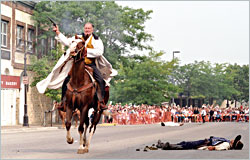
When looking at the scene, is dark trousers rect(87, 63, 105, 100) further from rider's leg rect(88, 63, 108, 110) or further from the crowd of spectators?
the crowd of spectators

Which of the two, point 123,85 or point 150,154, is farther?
point 123,85

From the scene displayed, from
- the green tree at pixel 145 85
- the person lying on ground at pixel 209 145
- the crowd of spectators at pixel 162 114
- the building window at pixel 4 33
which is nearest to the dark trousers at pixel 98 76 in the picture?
the person lying on ground at pixel 209 145

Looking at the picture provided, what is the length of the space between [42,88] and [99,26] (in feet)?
108

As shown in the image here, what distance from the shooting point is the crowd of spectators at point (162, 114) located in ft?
166

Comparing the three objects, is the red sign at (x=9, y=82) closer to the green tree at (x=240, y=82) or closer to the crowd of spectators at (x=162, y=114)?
the crowd of spectators at (x=162, y=114)

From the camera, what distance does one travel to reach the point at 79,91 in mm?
13445

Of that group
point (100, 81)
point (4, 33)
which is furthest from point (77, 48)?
point (4, 33)

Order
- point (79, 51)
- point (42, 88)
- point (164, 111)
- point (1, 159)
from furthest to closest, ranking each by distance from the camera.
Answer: point (164, 111) → point (42, 88) → point (79, 51) → point (1, 159)

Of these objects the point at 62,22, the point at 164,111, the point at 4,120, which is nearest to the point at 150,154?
the point at 4,120

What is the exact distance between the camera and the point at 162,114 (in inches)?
2288

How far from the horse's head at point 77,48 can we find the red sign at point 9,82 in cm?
2659

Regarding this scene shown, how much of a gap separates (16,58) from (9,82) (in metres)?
4.65

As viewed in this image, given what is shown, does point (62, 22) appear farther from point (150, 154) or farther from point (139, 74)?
point (150, 154)

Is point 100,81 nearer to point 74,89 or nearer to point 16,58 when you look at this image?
point 74,89
